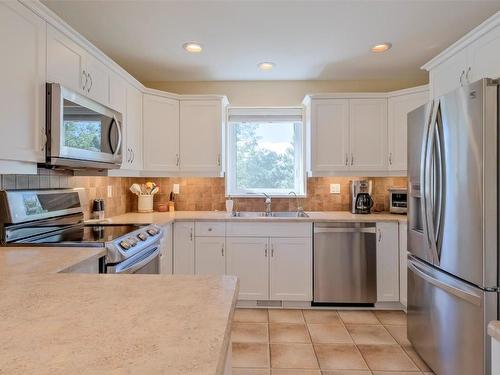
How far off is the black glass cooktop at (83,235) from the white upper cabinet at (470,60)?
7.83 ft

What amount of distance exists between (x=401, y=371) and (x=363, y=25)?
2389mm

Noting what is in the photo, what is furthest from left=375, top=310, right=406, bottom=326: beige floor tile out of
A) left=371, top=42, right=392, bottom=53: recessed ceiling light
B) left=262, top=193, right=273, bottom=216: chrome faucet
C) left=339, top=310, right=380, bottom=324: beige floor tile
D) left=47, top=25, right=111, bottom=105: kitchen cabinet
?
left=47, top=25, right=111, bottom=105: kitchen cabinet

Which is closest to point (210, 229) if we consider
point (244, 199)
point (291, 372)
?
Answer: point (244, 199)

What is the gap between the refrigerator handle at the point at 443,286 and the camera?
1595mm

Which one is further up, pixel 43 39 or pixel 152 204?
pixel 43 39

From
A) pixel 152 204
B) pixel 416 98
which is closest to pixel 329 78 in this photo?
pixel 416 98

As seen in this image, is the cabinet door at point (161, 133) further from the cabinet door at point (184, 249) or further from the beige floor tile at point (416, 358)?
the beige floor tile at point (416, 358)

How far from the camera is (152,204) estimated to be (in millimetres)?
3611

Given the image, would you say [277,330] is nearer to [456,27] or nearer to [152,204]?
[152,204]

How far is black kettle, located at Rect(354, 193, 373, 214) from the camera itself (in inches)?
132

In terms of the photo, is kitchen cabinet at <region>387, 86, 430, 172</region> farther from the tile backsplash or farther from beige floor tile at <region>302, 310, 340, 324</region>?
beige floor tile at <region>302, 310, 340, 324</region>

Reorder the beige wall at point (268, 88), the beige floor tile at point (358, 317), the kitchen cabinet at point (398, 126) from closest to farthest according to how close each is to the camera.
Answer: the beige floor tile at point (358, 317) → the kitchen cabinet at point (398, 126) → the beige wall at point (268, 88)

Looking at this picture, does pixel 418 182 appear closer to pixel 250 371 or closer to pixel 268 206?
pixel 250 371

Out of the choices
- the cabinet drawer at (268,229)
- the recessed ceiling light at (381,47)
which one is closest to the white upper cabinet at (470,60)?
the recessed ceiling light at (381,47)
